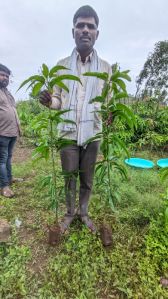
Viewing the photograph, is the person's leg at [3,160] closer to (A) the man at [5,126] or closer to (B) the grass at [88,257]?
(A) the man at [5,126]

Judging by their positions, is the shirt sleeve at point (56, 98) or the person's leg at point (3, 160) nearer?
the shirt sleeve at point (56, 98)

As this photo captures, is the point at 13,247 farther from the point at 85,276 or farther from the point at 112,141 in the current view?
the point at 112,141

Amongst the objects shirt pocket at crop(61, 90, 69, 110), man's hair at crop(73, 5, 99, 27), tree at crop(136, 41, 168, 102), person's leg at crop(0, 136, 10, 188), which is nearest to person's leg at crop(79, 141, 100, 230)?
shirt pocket at crop(61, 90, 69, 110)

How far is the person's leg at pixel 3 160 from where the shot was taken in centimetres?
249

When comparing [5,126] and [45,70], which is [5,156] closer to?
[5,126]

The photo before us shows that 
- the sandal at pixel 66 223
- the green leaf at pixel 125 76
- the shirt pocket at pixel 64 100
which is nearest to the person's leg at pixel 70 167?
the sandal at pixel 66 223

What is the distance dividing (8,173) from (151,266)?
189 centimetres

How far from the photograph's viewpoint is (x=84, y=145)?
1654 mm

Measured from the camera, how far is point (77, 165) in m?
1.78

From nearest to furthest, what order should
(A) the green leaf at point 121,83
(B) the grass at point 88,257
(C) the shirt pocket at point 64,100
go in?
(A) the green leaf at point 121,83
(B) the grass at point 88,257
(C) the shirt pocket at point 64,100

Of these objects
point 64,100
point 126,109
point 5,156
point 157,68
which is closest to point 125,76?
point 126,109

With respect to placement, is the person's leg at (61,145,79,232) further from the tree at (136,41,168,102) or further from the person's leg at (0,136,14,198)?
the tree at (136,41,168,102)

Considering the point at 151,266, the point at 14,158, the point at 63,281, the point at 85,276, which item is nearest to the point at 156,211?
the point at 151,266

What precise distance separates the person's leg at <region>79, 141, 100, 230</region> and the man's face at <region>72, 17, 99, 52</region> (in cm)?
66
